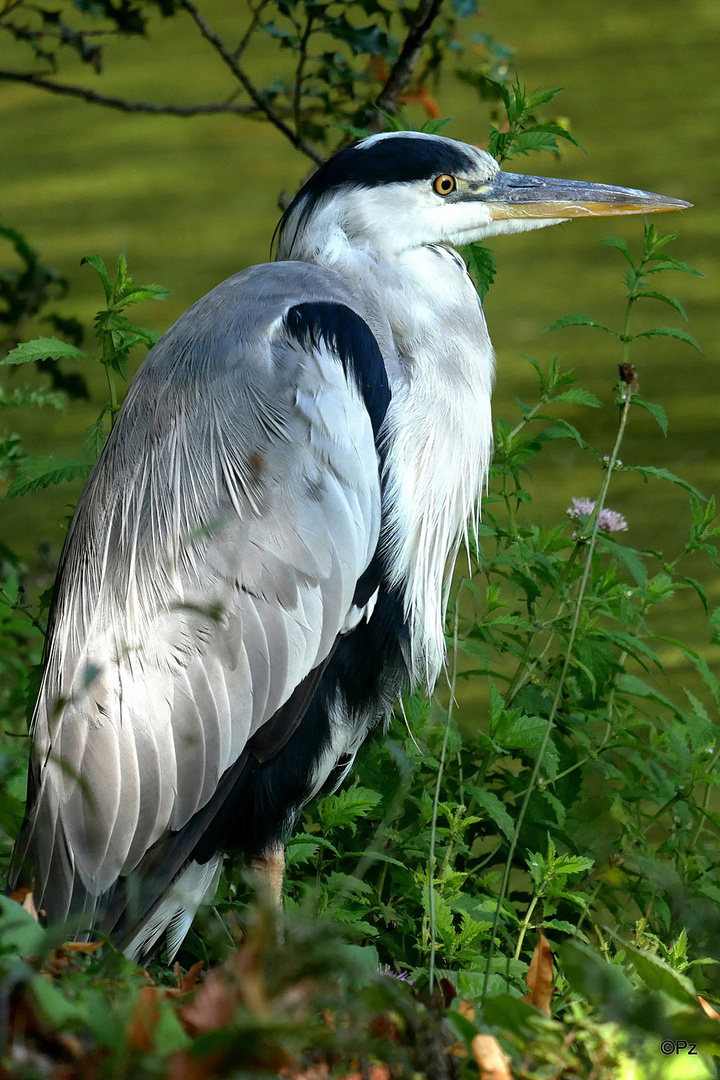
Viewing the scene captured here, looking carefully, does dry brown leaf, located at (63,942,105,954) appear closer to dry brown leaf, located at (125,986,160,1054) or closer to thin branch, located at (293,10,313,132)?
dry brown leaf, located at (125,986,160,1054)

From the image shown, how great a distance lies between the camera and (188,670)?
81.7 inches

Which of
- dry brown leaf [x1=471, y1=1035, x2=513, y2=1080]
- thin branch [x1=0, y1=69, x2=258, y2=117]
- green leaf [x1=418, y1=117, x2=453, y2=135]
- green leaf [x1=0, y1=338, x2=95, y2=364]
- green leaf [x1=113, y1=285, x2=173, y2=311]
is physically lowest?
dry brown leaf [x1=471, y1=1035, x2=513, y2=1080]

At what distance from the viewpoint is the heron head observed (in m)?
2.42

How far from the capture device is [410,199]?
2.45 m

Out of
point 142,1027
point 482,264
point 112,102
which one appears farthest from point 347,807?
point 112,102

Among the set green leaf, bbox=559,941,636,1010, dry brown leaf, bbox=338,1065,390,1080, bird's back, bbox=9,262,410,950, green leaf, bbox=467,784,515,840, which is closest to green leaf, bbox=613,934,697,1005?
green leaf, bbox=559,941,636,1010

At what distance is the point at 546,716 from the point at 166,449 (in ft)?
2.80

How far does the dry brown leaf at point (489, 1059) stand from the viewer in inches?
42.5

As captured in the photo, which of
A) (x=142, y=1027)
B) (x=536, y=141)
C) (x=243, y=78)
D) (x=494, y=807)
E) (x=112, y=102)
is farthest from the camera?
(x=112, y=102)

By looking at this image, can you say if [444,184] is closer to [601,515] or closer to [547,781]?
[601,515]

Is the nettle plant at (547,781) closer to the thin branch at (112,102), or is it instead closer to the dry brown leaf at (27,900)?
the dry brown leaf at (27,900)

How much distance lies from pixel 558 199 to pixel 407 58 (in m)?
0.62

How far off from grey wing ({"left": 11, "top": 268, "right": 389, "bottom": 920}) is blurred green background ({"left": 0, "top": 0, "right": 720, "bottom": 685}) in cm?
191

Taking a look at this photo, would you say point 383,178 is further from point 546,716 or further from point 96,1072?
point 96,1072
